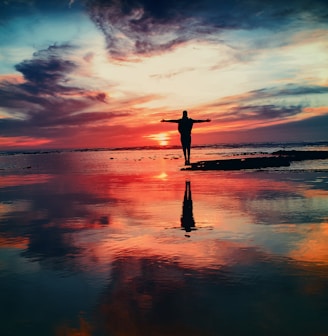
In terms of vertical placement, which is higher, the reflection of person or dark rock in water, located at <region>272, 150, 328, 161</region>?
dark rock in water, located at <region>272, 150, 328, 161</region>

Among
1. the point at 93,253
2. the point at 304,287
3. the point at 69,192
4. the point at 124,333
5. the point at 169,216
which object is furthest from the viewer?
the point at 69,192

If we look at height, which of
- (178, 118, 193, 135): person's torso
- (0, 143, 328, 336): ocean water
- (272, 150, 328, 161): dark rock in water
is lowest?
(0, 143, 328, 336): ocean water

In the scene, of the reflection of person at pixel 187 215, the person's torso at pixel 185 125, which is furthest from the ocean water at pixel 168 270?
the person's torso at pixel 185 125

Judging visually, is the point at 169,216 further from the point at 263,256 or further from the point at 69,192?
the point at 69,192

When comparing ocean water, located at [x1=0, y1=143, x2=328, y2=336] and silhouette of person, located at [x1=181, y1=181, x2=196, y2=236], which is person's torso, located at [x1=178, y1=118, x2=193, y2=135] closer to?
silhouette of person, located at [x1=181, y1=181, x2=196, y2=236]

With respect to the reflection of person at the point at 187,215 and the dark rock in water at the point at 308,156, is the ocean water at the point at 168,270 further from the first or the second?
the dark rock in water at the point at 308,156

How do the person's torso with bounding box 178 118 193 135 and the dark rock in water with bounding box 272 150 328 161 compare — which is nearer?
the person's torso with bounding box 178 118 193 135

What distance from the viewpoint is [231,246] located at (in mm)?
10070

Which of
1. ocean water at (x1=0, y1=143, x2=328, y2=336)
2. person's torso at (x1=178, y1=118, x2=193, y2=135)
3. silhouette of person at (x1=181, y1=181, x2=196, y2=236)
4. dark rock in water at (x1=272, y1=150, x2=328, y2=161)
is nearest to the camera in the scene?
ocean water at (x1=0, y1=143, x2=328, y2=336)

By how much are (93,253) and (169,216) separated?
16.8ft

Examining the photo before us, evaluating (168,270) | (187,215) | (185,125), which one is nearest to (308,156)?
(185,125)

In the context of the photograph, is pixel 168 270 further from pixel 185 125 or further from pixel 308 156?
pixel 308 156

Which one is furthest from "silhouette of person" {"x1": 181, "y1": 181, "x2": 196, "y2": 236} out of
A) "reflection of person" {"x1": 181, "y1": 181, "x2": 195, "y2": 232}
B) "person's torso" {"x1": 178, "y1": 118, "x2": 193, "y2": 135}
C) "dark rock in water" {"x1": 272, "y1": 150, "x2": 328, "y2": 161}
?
"dark rock in water" {"x1": 272, "y1": 150, "x2": 328, "y2": 161}

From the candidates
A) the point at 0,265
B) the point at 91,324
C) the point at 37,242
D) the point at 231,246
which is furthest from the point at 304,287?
the point at 37,242
